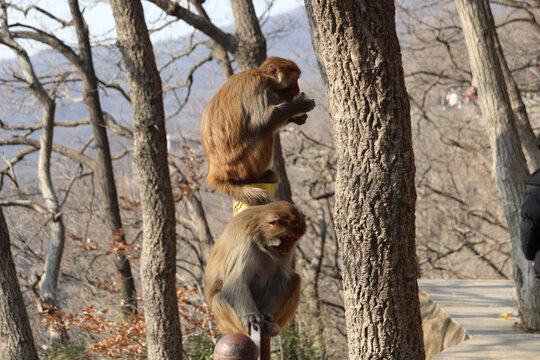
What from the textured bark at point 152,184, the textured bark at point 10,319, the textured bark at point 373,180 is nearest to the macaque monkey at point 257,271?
the textured bark at point 373,180

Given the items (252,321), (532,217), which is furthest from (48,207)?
(252,321)

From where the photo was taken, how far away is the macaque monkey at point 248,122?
2.88m

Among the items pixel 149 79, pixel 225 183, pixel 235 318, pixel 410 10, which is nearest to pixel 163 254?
pixel 149 79

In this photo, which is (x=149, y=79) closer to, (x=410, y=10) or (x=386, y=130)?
(x=386, y=130)

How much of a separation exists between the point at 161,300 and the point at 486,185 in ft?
48.4

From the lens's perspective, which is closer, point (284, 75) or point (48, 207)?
point (284, 75)

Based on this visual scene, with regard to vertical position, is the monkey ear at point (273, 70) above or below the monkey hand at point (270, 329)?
above

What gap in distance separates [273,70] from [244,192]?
0.66 m

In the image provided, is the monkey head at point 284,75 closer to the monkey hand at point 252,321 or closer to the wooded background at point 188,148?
the wooded background at point 188,148

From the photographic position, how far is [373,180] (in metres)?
2.32

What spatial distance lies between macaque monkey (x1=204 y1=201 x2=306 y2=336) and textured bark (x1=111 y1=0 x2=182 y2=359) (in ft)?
10.3

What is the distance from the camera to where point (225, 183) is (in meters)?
2.98

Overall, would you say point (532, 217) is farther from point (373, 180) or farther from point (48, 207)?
point (48, 207)

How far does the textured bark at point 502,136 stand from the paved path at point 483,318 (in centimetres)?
39
